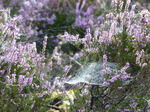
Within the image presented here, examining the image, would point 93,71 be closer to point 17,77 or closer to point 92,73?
point 92,73

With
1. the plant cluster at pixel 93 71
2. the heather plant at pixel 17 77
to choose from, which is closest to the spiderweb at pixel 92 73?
the plant cluster at pixel 93 71

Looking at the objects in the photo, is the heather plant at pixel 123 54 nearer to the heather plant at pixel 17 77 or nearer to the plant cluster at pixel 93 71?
the plant cluster at pixel 93 71

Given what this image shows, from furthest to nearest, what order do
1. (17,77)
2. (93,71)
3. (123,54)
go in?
(93,71), (123,54), (17,77)

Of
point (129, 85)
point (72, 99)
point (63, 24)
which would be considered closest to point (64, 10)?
point (63, 24)

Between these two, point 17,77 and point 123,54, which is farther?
A: point 123,54

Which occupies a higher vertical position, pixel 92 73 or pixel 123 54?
pixel 123 54

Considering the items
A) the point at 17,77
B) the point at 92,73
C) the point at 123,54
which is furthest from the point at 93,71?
the point at 17,77

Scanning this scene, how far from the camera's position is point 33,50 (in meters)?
3.10

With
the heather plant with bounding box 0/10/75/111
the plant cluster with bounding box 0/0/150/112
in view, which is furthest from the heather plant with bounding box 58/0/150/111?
the heather plant with bounding box 0/10/75/111

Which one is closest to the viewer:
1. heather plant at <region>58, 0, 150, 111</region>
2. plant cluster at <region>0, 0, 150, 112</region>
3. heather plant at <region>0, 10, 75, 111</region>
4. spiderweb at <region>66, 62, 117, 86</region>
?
heather plant at <region>0, 10, 75, 111</region>

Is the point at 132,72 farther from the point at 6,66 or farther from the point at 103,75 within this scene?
the point at 6,66

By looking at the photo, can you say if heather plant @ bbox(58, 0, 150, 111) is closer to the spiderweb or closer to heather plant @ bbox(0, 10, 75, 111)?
the spiderweb

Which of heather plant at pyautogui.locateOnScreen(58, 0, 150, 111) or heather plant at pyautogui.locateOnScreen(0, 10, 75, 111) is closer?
heather plant at pyautogui.locateOnScreen(0, 10, 75, 111)

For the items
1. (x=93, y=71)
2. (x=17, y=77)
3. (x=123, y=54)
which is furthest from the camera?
(x=93, y=71)
